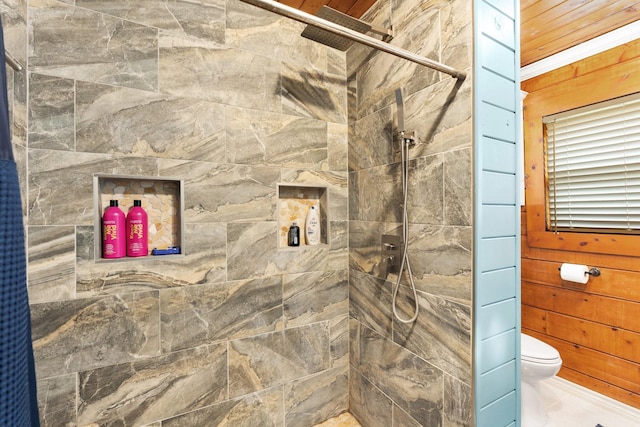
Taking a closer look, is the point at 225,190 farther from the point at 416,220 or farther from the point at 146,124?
the point at 416,220

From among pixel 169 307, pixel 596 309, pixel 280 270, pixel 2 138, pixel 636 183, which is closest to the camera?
pixel 2 138

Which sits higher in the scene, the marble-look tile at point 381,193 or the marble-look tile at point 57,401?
the marble-look tile at point 381,193

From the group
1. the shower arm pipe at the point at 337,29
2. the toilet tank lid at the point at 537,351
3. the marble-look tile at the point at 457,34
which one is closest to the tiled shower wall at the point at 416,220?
the marble-look tile at the point at 457,34

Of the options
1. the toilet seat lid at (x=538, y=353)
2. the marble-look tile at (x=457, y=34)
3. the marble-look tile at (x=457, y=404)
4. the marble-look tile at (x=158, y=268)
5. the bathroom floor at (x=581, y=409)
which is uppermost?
the marble-look tile at (x=457, y=34)

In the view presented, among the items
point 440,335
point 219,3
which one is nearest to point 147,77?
point 219,3

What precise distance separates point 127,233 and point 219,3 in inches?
49.8

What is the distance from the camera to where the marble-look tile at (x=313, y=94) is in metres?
1.70

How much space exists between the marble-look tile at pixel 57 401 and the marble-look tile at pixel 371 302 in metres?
1.42

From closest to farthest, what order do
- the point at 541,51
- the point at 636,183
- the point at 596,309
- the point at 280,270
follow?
the point at 280,270 < the point at 636,183 < the point at 596,309 < the point at 541,51

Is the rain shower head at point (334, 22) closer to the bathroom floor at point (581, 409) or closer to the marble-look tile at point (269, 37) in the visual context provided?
the marble-look tile at point (269, 37)

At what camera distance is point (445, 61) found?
4.16 ft

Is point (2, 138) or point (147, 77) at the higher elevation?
point (147, 77)

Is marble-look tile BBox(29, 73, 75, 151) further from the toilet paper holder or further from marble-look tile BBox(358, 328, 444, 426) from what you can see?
the toilet paper holder

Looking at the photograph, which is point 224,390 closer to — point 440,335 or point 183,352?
point 183,352
